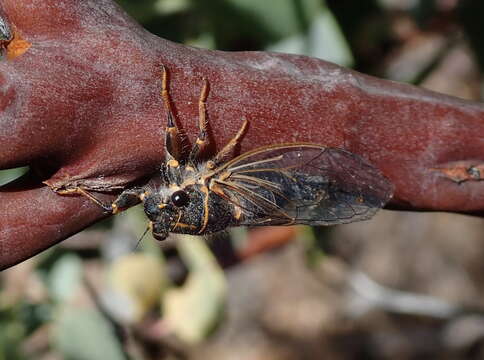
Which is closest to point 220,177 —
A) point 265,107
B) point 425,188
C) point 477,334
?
point 265,107

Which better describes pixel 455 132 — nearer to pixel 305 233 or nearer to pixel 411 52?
pixel 305 233

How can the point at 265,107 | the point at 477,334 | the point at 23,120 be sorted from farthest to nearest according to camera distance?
1. the point at 477,334
2. the point at 265,107
3. the point at 23,120

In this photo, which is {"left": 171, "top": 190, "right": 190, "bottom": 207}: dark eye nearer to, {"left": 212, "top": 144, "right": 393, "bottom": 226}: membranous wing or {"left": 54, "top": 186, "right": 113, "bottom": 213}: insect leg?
{"left": 212, "top": 144, "right": 393, "bottom": 226}: membranous wing

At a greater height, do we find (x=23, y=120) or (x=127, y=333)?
(x=23, y=120)

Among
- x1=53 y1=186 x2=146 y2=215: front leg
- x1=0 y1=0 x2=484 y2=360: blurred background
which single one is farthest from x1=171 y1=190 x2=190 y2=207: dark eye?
x1=0 y1=0 x2=484 y2=360: blurred background

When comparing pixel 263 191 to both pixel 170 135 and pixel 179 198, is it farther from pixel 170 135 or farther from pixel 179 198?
pixel 170 135
